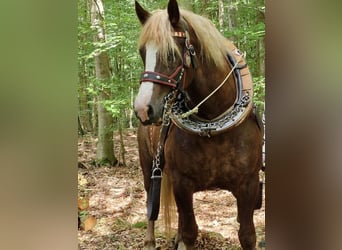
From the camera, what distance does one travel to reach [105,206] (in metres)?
1.41

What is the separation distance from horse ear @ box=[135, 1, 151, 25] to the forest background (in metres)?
0.11

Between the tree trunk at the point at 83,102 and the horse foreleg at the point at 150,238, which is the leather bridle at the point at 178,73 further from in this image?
the horse foreleg at the point at 150,238

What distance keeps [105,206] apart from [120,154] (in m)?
0.20

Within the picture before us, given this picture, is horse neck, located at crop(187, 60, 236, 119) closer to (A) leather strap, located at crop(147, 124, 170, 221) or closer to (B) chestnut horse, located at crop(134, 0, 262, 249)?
(B) chestnut horse, located at crop(134, 0, 262, 249)

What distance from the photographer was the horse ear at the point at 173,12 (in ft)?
3.55

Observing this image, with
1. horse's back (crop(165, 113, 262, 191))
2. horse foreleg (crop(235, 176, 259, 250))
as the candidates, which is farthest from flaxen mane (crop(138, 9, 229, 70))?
horse foreleg (crop(235, 176, 259, 250))

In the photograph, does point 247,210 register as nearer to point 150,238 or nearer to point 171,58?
point 150,238

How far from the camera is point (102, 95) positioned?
1.38 meters

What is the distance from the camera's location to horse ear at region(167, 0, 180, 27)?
1082mm

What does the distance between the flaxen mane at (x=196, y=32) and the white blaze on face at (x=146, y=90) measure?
2 cm

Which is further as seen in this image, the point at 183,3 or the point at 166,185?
the point at 166,185
